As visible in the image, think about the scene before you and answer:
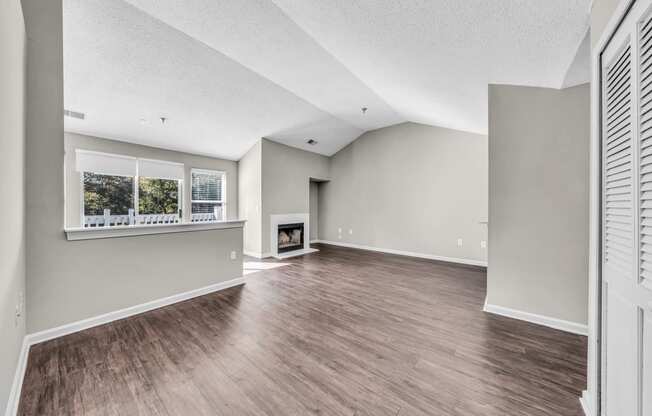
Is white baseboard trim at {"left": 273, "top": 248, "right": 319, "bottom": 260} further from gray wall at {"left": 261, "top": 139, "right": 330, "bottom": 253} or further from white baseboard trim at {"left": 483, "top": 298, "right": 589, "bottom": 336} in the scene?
white baseboard trim at {"left": 483, "top": 298, "right": 589, "bottom": 336}

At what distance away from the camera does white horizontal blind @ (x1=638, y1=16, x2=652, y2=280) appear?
0.93m

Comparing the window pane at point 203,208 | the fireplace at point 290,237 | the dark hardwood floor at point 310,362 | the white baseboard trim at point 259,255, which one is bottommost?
the dark hardwood floor at point 310,362

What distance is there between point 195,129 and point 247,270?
2802mm

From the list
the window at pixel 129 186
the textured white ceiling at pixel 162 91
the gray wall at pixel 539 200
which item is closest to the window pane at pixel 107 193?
the window at pixel 129 186

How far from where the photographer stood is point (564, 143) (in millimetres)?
2338

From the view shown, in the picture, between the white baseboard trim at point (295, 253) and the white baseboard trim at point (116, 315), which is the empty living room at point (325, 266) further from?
the white baseboard trim at point (295, 253)

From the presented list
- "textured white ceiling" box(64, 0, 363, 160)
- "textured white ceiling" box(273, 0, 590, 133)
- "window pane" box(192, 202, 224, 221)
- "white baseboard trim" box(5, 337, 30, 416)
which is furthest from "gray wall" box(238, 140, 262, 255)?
"white baseboard trim" box(5, 337, 30, 416)

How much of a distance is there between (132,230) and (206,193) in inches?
141

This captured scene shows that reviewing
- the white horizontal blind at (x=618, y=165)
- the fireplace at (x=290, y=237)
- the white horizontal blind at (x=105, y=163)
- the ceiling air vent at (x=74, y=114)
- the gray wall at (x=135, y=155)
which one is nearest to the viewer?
the white horizontal blind at (x=618, y=165)

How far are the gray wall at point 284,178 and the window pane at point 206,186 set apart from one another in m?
1.57

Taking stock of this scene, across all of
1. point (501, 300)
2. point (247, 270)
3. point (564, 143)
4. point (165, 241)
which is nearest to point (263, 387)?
point (165, 241)

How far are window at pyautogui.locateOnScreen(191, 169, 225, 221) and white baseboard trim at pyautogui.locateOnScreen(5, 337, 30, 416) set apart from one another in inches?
152

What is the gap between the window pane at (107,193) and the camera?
14.5ft

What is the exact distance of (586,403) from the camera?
56.4 inches
